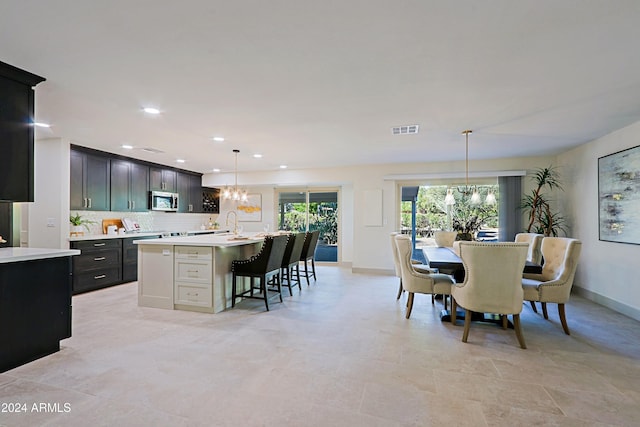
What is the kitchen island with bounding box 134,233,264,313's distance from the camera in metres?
3.80

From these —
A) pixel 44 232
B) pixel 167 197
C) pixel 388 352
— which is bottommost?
pixel 388 352

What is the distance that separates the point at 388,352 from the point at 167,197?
5.91 meters

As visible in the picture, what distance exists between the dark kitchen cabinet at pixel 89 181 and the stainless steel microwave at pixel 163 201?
88 centimetres

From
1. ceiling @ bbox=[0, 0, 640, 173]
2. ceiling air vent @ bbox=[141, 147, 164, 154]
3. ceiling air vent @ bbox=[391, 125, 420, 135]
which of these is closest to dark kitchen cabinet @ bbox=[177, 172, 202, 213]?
ceiling air vent @ bbox=[141, 147, 164, 154]

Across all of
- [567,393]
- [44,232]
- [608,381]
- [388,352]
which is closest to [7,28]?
[388,352]

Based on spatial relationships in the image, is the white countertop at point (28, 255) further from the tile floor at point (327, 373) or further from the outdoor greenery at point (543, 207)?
the outdoor greenery at point (543, 207)

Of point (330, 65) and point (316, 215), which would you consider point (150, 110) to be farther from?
point (316, 215)

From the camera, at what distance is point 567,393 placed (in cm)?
210

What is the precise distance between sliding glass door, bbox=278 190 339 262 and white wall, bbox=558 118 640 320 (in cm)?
469

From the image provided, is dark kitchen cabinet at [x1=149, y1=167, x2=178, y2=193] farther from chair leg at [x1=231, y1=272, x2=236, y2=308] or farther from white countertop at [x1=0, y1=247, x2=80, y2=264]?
white countertop at [x1=0, y1=247, x2=80, y2=264]

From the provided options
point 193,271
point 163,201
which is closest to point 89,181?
point 163,201

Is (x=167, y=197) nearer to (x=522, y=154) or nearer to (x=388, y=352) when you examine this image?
(x=388, y=352)

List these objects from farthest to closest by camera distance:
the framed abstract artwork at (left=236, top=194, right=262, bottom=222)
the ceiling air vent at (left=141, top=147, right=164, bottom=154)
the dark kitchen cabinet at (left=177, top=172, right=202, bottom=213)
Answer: the framed abstract artwork at (left=236, top=194, right=262, bottom=222), the dark kitchen cabinet at (left=177, top=172, right=202, bottom=213), the ceiling air vent at (left=141, top=147, right=164, bottom=154)

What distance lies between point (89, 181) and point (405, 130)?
5.24m
